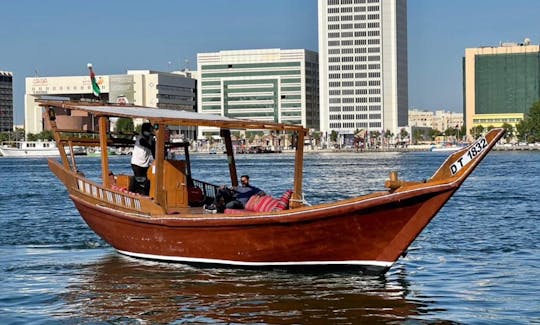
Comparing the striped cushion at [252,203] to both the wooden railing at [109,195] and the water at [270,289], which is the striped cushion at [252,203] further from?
the wooden railing at [109,195]

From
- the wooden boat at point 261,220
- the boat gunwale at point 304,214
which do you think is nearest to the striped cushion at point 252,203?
the wooden boat at point 261,220

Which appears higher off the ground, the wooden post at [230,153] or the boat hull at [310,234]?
the wooden post at [230,153]

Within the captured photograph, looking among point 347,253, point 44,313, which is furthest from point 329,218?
point 44,313

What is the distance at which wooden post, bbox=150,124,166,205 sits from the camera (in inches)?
823

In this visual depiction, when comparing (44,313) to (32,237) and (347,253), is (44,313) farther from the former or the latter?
(32,237)

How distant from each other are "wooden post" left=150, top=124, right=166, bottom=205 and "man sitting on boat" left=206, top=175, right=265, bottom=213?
1.07 meters

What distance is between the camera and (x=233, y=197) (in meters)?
22.0

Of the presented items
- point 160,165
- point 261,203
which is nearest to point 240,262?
point 261,203

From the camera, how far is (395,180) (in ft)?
59.2

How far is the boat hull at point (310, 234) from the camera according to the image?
18047mm

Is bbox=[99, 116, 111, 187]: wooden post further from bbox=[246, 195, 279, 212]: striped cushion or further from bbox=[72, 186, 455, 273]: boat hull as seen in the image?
bbox=[246, 195, 279, 212]: striped cushion

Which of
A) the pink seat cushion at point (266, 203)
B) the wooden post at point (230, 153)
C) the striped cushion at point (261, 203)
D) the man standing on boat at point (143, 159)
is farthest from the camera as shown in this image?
the wooden post at point (230, 153)

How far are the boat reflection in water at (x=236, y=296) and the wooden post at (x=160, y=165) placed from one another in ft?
4.89

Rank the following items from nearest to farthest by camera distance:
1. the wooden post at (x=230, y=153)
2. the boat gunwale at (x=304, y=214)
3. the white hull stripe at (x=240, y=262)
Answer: the boat gunwale at (x=304, y=214)
the white hull stripe at (x=240, y=262)
the wooden post at (x=230, y=153)
